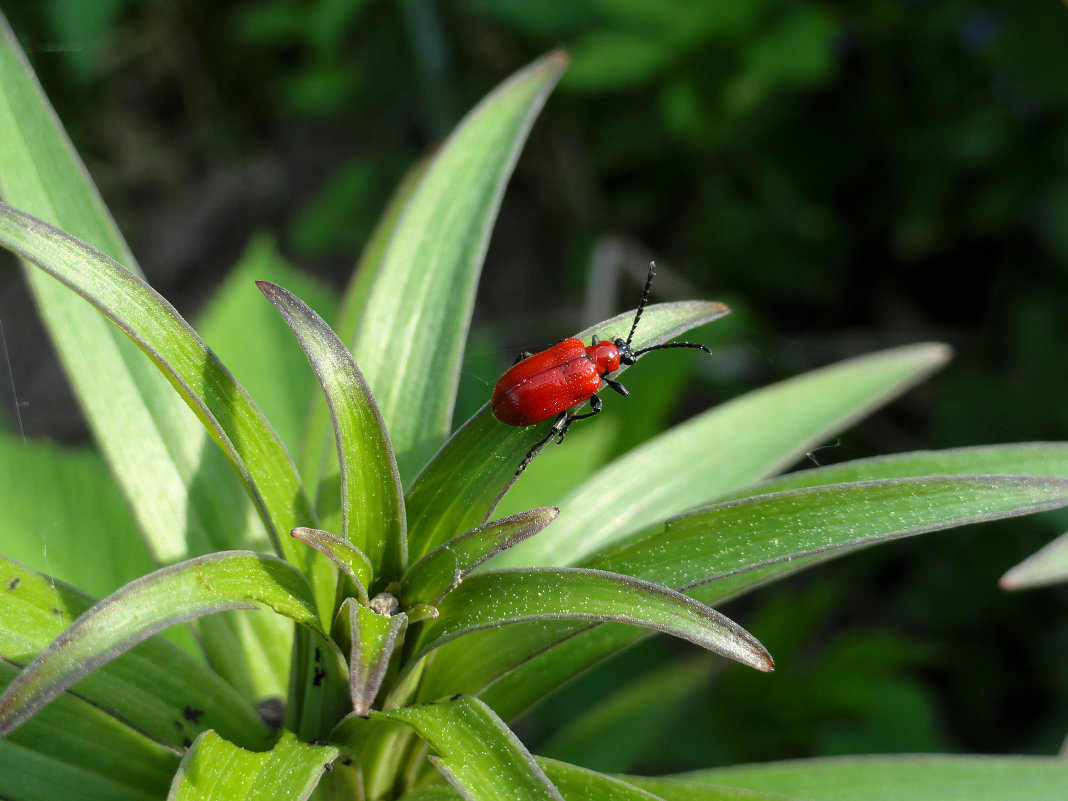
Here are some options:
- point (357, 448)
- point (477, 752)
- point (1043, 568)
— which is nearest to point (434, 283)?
point (357, 448)

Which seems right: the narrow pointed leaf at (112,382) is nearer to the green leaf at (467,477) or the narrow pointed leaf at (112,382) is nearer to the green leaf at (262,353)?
the green leaf at (467,477)

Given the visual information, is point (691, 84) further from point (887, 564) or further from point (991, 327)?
point (887, 564)

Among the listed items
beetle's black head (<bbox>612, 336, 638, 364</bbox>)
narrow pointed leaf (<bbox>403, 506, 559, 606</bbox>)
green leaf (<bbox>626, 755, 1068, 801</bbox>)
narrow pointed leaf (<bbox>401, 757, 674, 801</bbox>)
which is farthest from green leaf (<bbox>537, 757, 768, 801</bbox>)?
beetle's black head (<bbox>612, 336, 638, 364</bbox>)

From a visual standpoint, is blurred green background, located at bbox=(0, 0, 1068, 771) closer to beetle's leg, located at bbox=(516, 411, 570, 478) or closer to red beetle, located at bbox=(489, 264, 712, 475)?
red beetle, located at bbox=(489, 264, 712, 475)

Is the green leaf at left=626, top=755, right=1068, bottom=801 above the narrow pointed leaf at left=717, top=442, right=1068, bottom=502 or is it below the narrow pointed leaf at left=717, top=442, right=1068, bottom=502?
below

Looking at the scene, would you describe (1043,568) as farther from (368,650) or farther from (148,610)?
(148,610)

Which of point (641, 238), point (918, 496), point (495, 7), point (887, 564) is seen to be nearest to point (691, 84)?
point (495, 7)
